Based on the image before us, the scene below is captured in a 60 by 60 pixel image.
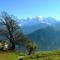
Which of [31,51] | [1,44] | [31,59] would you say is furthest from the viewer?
[1,44]

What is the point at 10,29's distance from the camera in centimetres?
3909

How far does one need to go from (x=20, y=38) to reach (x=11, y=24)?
2.95m

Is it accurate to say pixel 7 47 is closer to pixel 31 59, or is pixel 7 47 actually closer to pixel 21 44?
pixel 21 44

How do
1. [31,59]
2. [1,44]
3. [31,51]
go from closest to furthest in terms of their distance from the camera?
[31,59] → [31,51] → [1,44]

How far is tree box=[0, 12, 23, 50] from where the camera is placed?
127ft

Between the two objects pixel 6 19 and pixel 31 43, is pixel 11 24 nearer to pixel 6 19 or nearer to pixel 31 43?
pixel 6 19

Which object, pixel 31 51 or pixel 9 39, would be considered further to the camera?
pixel 9 39

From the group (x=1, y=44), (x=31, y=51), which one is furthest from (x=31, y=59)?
(x=1, y=44)

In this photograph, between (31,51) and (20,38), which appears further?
(20,38)

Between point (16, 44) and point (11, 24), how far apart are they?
12.9 ft

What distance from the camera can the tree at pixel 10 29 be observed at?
38625 millimetres

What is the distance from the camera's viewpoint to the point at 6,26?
127ft

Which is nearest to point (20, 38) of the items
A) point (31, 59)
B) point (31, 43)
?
point (31, 43)

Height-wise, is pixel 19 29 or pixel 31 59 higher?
pixel 19 29
